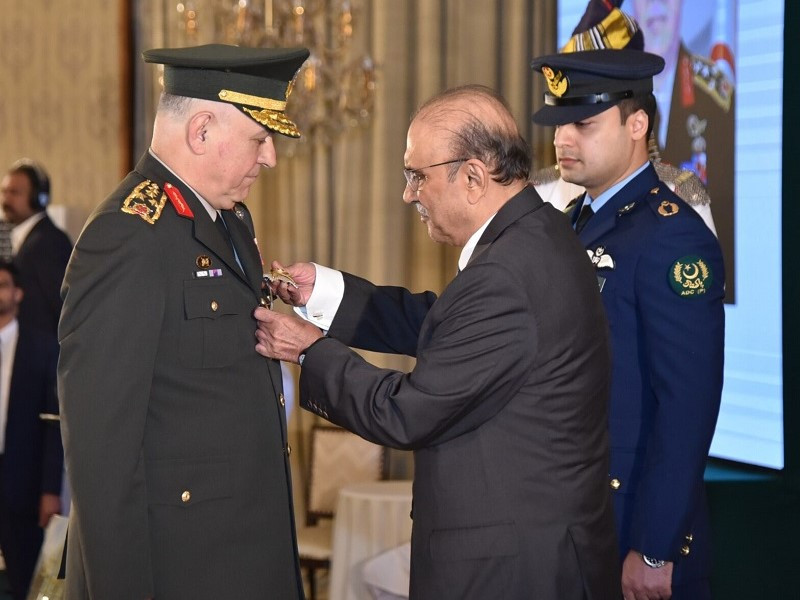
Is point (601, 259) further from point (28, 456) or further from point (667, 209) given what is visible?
point (28, 456)

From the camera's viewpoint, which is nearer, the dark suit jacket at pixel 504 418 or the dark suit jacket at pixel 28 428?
the dark suit jacket at pixel 504 418

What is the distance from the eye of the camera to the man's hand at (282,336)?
6.32 ft

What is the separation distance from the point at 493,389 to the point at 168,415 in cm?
54

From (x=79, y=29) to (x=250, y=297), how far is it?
4.75 metres

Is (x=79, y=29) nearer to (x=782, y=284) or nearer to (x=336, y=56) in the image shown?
(x=336, y=56)

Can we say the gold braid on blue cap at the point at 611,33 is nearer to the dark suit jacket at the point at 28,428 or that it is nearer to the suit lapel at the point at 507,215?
the suit lapel at the point at 507,215

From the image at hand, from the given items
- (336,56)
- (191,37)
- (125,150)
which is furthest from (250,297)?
(125,150)

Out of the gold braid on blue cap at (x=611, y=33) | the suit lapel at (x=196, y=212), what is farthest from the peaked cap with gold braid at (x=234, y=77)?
the gold braid on blue cap at (x=611, y=33)

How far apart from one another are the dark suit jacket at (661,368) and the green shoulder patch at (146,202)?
0.88 m

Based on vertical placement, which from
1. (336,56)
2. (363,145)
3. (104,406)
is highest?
(336,56)

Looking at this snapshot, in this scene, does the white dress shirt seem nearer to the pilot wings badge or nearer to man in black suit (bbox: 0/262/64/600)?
man in black suit (bbox: 0/262/64/600)

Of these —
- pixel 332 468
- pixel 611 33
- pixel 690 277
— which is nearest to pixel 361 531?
pixel 332 468

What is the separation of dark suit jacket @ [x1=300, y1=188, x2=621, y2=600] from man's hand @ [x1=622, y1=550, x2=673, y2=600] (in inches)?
10.6

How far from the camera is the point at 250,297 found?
6.47 feet
